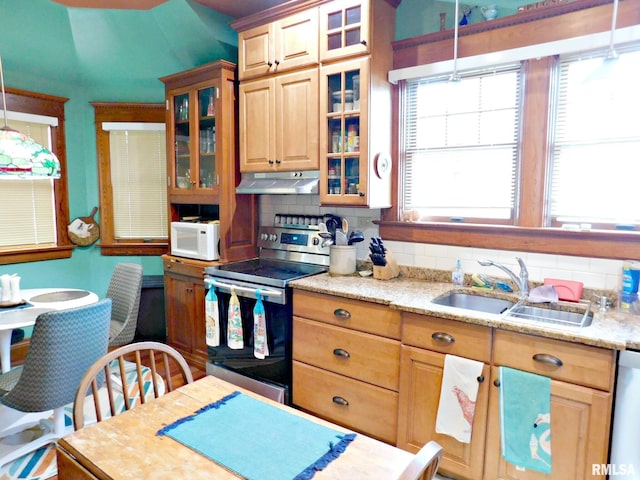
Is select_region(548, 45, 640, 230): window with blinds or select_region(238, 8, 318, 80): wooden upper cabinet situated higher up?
select_region(238, 8, 318, 80): wooden upper cabinet

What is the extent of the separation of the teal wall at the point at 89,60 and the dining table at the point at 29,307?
3.20 ft

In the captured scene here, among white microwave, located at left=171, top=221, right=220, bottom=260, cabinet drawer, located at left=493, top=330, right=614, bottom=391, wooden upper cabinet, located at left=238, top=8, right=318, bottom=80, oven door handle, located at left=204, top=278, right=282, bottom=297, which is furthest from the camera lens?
white microwave, located at left=171, top=221, right=220, bottom=260

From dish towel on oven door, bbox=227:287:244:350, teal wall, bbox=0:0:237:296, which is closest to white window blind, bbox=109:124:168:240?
teal wall, bbox=0:0:237:296

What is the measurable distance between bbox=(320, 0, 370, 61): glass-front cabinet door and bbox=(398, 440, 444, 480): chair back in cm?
231

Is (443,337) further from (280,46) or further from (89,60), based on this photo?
(89,60)

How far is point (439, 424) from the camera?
6.85ft

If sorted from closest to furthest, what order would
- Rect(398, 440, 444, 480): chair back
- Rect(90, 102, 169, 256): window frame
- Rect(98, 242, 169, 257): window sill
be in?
1. Rect(398, 440, 444, 480): chair back
2. Rect(90, 102, 169, 256): window frame
3. Rect(98, 242, 169, 257): window sill

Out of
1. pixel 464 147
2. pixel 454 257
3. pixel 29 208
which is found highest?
pixel 464 147

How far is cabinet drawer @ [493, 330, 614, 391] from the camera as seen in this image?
170 centimetres

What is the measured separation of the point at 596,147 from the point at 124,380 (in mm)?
2534

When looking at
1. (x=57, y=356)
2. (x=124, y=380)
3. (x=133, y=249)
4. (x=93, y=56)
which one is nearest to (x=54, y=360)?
(x=57, y=356)

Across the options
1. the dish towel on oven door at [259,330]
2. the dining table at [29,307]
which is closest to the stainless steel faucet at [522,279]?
the dish towel on oven door at [259,330]

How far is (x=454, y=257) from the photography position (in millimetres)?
2688

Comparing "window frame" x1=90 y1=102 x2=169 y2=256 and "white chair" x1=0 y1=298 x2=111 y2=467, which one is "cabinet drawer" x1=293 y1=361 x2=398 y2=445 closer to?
"white chair" x1=0 y1=298 x2=111 y2=467
